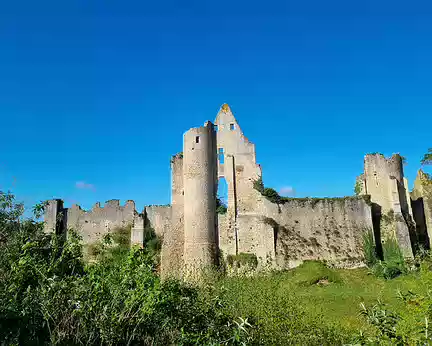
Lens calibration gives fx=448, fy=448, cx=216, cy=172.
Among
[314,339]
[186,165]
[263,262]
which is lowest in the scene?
[314,339]

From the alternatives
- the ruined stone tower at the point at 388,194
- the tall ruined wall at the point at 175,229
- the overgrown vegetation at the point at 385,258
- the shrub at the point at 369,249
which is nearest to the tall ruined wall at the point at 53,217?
the tall ruined wall at the point at 175,229

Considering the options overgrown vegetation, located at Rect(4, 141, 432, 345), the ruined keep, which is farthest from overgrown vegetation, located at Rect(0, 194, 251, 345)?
the ruined keep

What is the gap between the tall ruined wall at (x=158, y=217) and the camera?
3641 centimetres

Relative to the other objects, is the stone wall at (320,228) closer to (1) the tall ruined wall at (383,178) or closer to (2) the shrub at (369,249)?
(2) the shrub at (369,249)

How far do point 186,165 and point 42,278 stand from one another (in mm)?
23153

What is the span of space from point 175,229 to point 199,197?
3.12 m

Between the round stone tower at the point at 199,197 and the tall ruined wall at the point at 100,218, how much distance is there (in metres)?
7.69

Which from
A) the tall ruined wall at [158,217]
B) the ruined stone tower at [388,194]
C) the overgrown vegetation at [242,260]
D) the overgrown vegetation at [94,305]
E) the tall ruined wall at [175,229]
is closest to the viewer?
the overgrown vegetation at [94,305]

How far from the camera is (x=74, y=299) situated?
31.2 ft

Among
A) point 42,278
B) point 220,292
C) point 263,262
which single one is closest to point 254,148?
point 263,262

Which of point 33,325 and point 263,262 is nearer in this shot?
point 33,325

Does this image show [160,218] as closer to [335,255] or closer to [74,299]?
[335,255]

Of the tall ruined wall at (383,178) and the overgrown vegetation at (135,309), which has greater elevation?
the tall ruined wall at (383,178)

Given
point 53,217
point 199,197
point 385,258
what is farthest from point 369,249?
point 53,217
